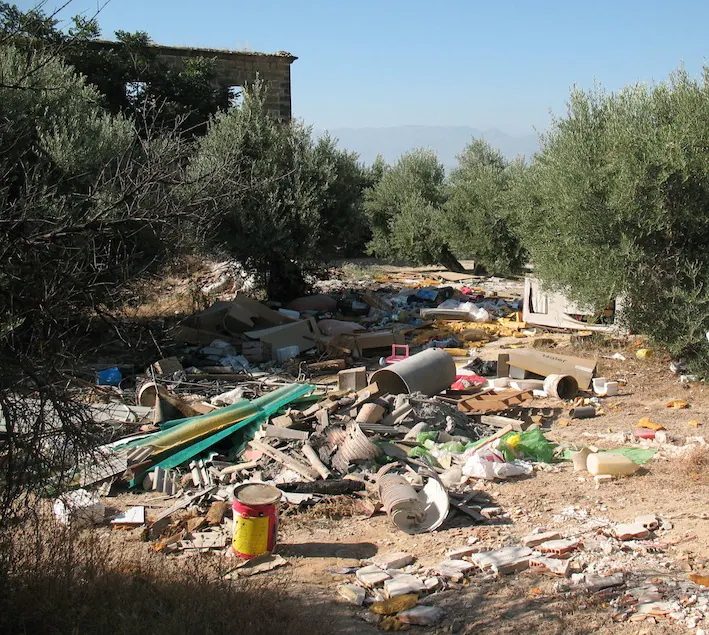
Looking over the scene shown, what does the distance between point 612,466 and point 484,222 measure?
1376 cm

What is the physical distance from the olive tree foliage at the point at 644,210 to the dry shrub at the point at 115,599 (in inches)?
298

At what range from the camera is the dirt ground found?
14.5ft

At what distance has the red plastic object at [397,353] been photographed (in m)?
11.2

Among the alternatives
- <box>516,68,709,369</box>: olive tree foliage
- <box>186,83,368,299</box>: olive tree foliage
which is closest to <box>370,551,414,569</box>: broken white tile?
<box>516,68,709,369</box>: olive tree foliage

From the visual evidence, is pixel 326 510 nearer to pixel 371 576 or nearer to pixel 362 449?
pixel 362 449

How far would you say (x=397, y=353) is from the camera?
12461mm

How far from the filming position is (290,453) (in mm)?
7309

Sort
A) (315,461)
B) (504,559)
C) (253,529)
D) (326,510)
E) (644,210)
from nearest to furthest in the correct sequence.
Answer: (504,559)
(253,529)
(326,510)
(315,461)
(644,210)

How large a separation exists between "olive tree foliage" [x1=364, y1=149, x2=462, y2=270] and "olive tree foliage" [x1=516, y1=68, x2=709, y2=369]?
1086 centimetres

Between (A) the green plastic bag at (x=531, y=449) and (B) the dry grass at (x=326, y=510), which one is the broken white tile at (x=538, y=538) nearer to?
(B) the dry grass at (x=326, y=510)

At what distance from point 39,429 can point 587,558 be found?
3.67 meters

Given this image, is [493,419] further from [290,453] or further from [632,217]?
[632,217]

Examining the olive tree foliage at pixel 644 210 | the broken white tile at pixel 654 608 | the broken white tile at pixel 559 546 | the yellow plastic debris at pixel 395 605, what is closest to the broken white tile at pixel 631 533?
the broken white tile at pixel 559 546

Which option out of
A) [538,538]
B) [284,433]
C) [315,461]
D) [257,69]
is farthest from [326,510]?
[257,69]
